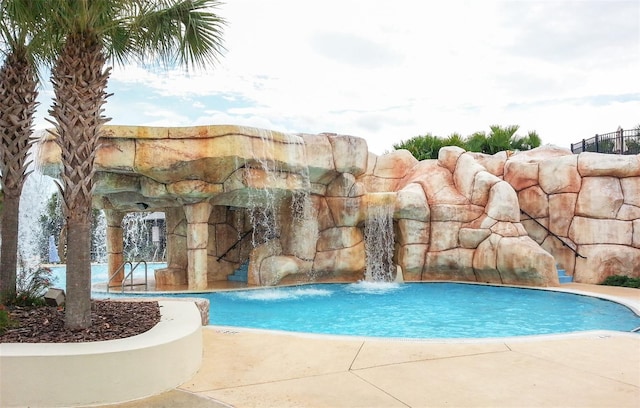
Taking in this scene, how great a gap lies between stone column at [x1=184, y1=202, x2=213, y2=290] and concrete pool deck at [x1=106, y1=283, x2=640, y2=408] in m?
7.18

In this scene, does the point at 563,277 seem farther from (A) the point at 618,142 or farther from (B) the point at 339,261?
(A) the point at 618,142

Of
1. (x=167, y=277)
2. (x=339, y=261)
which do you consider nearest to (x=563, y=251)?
(x=339, y=261)

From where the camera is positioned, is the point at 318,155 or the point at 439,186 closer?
the point at 318,155

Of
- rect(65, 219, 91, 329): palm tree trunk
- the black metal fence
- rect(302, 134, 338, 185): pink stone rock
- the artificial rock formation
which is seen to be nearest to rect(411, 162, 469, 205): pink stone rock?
the artificial rock formation

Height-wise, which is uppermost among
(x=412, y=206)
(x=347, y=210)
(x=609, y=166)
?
(x=609, y=166)

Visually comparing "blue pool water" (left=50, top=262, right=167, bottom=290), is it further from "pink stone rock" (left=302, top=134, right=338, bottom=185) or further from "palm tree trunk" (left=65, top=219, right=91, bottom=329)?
"palm tree trunk" (left=65, top=219, right=91, bottom=329)

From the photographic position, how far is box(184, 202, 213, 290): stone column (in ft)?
44.5

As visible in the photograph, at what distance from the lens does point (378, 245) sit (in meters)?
15.7

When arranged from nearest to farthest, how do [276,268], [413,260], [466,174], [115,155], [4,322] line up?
[4,322] < [115,155] < [276,268] < [413,260] < [466,174]

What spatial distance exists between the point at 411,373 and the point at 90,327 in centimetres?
338

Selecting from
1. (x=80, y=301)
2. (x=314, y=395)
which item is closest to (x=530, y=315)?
(x=314, y=395)

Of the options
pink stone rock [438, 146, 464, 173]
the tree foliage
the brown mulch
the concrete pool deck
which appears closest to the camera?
the concrete pool deck

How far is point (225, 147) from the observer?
39.4 feet

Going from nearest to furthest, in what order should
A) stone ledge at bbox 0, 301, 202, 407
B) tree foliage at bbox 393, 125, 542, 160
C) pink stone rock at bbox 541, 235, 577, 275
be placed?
stone ledge at bbox 0, 301, 202, 407 → pink stone rock at bbox 541, 235, 577, 275 → tree foliage at bbox 393, 125, 542, 160
